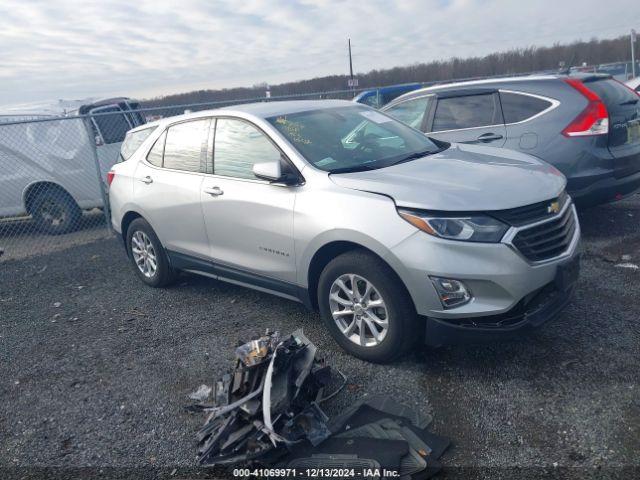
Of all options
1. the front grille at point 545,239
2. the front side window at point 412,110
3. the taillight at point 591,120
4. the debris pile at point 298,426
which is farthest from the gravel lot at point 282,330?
the front side window at point 412,110

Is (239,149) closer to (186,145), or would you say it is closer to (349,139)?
(186,145)

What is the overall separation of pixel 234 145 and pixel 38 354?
7.80 feet

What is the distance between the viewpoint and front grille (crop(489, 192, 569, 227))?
3.33 metres

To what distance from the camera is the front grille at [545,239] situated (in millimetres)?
3334

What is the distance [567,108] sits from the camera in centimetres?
566

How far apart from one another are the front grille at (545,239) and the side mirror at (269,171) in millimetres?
1646

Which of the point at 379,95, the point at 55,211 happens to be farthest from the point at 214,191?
the point at 379,95

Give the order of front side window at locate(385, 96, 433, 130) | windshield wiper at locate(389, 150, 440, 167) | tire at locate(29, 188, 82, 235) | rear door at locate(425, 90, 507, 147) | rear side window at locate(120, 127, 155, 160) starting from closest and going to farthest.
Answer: windshield wiper at locate(389, 150, 440, 167) < rear side window at locate(120, 127, 155, 160) < rear door at locate(425, 90, 507, 147) < front side window at locate(385, 96, 433, 130) < tire at locate(29, 188, 82, 235)

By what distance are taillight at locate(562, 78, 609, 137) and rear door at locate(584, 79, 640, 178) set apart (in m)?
0.07

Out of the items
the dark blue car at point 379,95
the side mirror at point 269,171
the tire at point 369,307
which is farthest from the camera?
the dark blue car at point 379,95

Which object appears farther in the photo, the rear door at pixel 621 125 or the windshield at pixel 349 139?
the rear door at pixel 621 125

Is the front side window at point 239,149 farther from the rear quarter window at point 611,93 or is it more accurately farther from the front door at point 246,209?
the rear quarter window at point 611,93

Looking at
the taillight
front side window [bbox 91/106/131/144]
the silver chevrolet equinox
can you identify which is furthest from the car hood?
front side window [bbox 91/106/131/144]

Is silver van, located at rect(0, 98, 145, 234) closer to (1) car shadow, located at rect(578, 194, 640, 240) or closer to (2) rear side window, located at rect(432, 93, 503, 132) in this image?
(2) rear side window, located at rect(432, 93, 503, 132)
